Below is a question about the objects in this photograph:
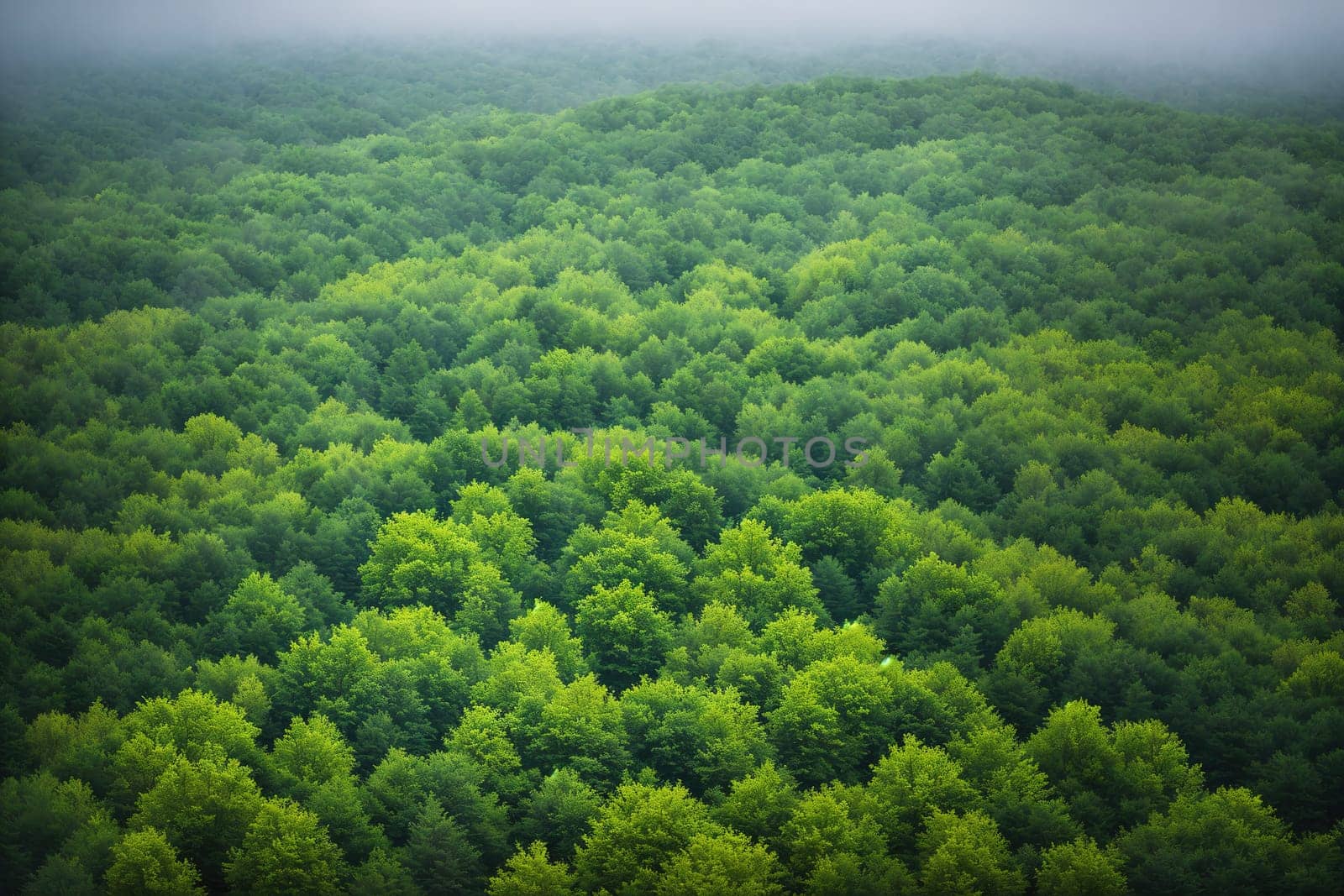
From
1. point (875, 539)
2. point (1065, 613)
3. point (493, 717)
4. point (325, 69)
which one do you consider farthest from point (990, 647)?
point (325, 69)

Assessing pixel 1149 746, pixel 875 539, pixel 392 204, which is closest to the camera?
pixel 1149 746

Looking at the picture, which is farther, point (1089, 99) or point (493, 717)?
point (1089, 99)

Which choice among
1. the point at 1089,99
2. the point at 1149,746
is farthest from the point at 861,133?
the point at 1149,746

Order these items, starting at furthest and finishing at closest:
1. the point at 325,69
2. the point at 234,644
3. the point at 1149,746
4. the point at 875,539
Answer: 1. the point at 325,69
2. the point at 875,539
3. the point at 234,644
4. the point at 1149,746

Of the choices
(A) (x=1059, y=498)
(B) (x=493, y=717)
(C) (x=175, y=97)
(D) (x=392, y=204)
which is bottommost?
(B) (x=493, y=717)

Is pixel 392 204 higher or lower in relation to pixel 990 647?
higher

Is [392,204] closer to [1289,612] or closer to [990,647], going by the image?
[990,647]
